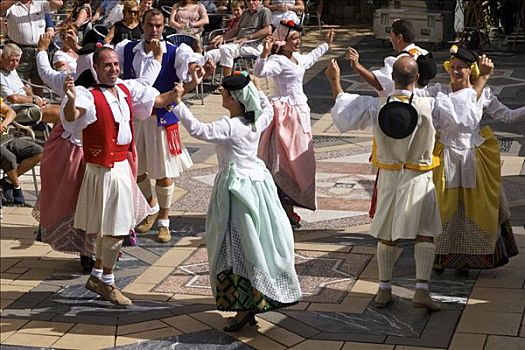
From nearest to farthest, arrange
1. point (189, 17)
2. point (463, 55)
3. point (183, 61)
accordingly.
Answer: point (463, 55), point (183, 61), point (189, 17)

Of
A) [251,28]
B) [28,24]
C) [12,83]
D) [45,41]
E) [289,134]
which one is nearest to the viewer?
[45,41]

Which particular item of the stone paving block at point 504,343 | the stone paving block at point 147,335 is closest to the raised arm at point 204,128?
the stone paving block at point 147,335

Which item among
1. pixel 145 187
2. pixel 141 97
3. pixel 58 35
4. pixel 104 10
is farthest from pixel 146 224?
pixel 104 10

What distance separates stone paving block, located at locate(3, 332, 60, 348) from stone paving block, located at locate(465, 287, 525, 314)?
244 centimetres

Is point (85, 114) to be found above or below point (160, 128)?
above

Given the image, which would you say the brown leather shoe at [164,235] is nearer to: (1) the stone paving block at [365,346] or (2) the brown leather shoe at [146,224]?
(2) the brown leather shoe at [146,224]

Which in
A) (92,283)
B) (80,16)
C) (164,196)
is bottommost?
(92,283)

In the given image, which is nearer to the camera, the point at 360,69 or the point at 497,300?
the point at 497,300

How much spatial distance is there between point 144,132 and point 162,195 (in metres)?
0.48

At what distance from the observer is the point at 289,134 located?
8422 millimetres

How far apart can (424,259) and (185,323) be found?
1.45 m

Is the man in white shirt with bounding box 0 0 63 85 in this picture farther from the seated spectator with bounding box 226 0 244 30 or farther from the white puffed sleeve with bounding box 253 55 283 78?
the white puffed sleeve with bounding box 253 55 283 78

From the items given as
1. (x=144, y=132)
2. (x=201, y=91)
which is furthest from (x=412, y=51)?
(x=201, y=91)

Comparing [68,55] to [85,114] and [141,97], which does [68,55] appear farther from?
[85,114]
